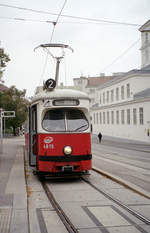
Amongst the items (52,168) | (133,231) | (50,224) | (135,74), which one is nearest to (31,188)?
(52,168)

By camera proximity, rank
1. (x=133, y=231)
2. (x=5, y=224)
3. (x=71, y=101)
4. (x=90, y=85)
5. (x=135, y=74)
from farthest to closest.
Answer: (x=90, y=85)
(x=135, y=74)
(x=71, y=101)
(x=5, y=224)
(x=133, y=231)

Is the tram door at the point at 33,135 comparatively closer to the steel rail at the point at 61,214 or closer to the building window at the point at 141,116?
the steel rail at the point at 61,214

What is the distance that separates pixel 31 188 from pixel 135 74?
42.5 metres

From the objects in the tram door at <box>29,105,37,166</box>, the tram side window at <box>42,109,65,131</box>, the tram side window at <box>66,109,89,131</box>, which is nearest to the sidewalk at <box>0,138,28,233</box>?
the tram door at <box>29,105,37,166</box>

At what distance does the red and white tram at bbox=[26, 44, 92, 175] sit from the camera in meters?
11.1

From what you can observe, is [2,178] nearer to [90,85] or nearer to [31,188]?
[31,188]

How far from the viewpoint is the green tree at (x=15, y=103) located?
59.0 m

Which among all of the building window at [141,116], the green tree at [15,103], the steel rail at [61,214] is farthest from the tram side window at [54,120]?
the green tree at [15,103]

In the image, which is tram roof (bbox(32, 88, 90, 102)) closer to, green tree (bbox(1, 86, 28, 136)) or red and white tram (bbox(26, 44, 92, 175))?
red and white tram (bbox(26, 44, 92, 175))

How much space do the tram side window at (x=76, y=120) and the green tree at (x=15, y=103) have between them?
46998mm

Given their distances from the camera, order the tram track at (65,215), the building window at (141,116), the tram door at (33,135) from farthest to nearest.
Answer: the building window at (141,116) → the tram door at (33,135) → the tram track at (65,215)

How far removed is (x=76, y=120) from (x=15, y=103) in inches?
1919

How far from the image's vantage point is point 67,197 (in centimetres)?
909

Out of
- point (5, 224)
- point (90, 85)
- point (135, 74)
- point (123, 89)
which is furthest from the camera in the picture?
point (90, 85)
